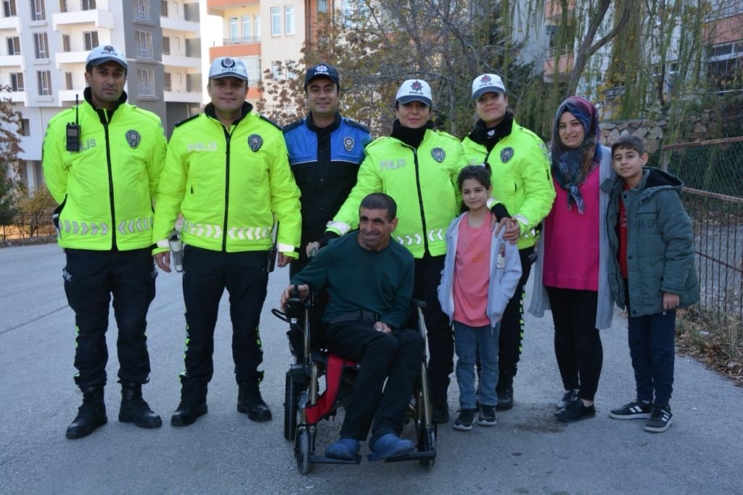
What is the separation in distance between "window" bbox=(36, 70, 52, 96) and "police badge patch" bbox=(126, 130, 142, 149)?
137ft

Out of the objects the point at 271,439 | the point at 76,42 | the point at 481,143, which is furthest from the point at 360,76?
the point at 76,42

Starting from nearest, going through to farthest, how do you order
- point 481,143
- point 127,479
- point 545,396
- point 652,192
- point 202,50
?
point 127,479, point 652,192, point 481,143, point 545,396, point 202,50

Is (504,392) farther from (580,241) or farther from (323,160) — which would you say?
(323,160)

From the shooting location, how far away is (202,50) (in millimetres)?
45125

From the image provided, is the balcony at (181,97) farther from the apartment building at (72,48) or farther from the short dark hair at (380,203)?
the short dark hair at (380,203)

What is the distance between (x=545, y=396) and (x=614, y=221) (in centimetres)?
142

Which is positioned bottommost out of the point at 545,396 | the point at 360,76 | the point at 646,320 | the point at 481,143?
the point at 545,396

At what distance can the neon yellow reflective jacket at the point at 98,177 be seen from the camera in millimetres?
4207

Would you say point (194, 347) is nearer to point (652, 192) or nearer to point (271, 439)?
point (271, 439)

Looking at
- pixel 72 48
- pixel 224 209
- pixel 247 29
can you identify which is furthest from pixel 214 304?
pixel 72 48

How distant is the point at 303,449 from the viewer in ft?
11.9

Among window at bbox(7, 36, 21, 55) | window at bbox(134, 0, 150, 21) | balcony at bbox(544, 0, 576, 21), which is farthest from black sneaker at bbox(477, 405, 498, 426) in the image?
window at bbox(7, 36, 21, 55)

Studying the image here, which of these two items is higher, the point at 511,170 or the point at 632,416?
the point at 511,170

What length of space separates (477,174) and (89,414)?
2.83 metres
